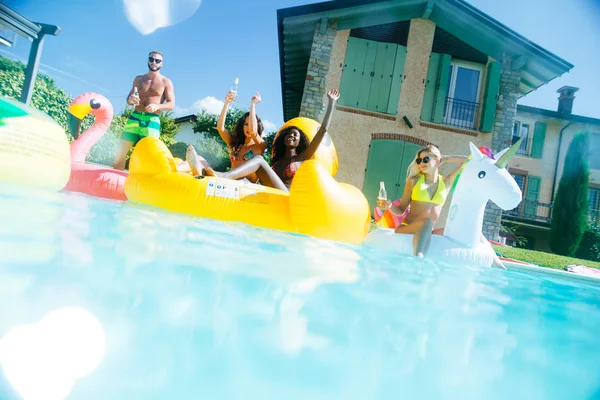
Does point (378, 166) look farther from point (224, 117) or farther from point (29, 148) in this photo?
point (29, 148)

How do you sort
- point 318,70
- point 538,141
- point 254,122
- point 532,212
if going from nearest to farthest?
1. point 254,122
2. point 318,70
3. point 532,212
4. point 538,141

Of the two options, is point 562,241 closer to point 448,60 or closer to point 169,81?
point 448,60

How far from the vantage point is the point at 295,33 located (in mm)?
9422

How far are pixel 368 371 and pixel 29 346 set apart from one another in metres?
0.66

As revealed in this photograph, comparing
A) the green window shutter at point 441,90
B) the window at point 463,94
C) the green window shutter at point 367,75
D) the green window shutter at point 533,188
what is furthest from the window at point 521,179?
the green window shutter at point 367,75

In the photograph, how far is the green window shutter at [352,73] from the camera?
9.26m

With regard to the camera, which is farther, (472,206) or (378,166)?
(378,166)

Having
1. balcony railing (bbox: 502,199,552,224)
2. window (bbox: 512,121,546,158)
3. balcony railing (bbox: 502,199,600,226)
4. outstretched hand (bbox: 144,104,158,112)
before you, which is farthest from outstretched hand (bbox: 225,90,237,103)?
window (bbox: 512,121,546,158)

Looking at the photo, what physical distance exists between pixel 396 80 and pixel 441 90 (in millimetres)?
1144

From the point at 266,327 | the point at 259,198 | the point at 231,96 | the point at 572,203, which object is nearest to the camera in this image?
the point at 266,327

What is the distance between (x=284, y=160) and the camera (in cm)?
450

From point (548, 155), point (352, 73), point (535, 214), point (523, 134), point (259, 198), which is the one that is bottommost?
point (259, 198)

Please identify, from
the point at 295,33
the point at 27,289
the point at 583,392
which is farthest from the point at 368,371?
the point at 295,33

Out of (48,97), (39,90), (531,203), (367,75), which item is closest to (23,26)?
(39,90)
